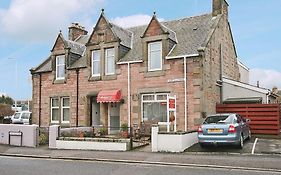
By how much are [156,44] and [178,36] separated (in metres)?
2.09

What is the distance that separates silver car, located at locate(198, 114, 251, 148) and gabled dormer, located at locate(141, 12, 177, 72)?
23.5 ft

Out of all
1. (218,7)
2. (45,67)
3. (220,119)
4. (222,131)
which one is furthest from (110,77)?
(222,131)

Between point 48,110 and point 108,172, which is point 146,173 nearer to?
point 108,172

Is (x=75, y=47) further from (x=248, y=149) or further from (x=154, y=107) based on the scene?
(x=248, y=149)

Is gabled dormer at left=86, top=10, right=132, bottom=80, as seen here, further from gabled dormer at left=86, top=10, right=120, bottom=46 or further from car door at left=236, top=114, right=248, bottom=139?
car door at left=236, top=114, right=248, bottom=139

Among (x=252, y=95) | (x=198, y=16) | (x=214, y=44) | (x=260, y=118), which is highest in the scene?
(x=198, y=16)

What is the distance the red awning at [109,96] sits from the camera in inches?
870

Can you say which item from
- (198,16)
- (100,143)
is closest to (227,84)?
(198,16)

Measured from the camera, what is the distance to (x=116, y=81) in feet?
74.9

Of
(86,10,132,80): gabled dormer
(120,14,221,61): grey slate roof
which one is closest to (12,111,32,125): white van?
(86,10,132,80): gabled dormer

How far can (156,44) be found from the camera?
2175cm

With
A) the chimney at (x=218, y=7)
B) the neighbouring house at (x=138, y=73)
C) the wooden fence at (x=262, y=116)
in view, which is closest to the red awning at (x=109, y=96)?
the neighbouring house at (x=138, y=73)

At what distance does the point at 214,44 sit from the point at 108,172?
13971mm

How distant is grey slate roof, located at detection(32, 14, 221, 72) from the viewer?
69.3 ft
